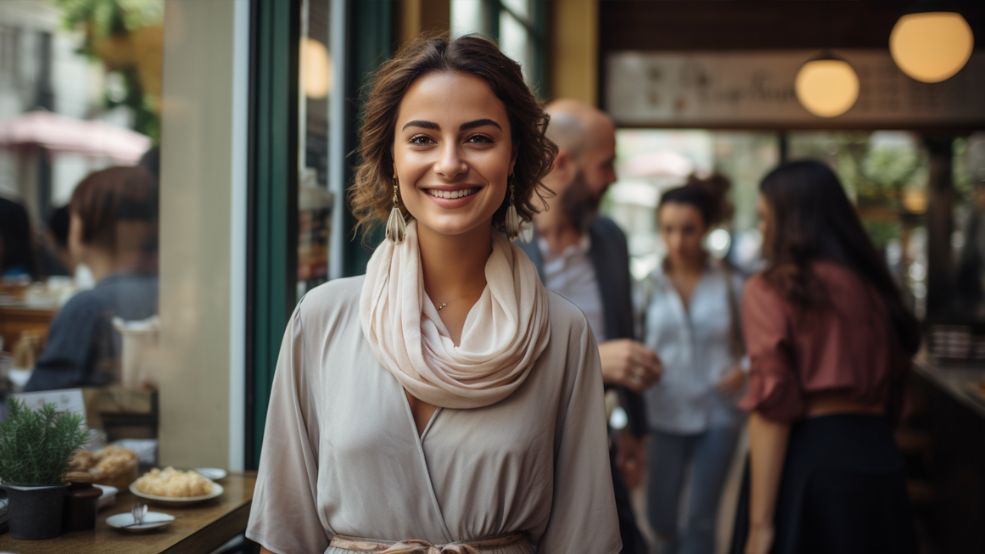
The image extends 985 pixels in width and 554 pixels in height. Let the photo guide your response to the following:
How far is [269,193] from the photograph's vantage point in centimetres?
271

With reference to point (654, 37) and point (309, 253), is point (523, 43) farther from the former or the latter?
point (309, 253)

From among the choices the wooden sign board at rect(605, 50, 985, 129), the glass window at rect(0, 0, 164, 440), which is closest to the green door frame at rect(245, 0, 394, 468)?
the glass window at rect(0, 0, 164, 440)

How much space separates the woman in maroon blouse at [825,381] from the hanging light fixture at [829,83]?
9.41 ft

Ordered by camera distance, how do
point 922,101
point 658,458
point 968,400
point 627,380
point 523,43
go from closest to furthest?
point 627,380, point 658,458, point 968,400, point 523,43, point 922,101

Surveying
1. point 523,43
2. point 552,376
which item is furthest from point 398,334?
point 523,43

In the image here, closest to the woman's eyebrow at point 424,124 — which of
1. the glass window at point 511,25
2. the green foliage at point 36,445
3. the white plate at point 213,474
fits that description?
the green foliage at point 36,445

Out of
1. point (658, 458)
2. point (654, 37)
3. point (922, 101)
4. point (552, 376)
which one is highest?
point (654, 37)

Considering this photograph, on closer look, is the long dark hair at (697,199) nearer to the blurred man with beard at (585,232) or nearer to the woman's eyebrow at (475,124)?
the blurred man with beard at (585,232)

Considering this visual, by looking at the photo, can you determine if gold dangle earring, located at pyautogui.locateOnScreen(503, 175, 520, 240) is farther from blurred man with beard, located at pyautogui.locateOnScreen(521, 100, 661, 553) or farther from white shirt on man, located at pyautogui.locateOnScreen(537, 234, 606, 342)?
white shirt on man, located at pyautogui.locateOnScreen(537, 234, 606, 342)

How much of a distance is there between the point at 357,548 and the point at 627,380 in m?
1.35

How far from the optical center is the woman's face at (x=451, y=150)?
1.67m

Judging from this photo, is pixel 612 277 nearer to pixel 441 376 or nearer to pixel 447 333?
pixel 447 333

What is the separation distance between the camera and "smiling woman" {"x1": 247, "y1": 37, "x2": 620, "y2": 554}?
5.45 ft

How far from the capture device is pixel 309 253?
2.97 metres
